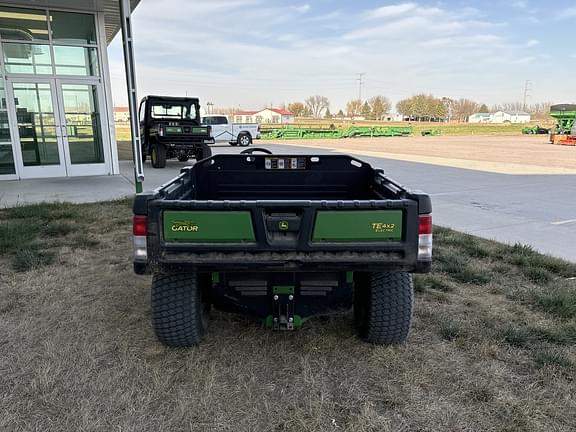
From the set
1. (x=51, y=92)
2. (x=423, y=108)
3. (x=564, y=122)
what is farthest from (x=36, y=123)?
(x=423, y=108)

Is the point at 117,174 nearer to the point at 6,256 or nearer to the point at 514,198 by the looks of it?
the point at 6,256

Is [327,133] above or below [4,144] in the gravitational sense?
below

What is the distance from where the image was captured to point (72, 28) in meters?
10.4

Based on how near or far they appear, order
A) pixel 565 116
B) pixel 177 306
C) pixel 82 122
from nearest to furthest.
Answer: pixel 177 306 < pixel 82 122 < pixel 565 116

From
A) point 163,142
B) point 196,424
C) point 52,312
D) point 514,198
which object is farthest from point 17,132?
point 514,198

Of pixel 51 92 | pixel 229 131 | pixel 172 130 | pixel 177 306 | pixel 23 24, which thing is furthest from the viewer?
pixel 229 131

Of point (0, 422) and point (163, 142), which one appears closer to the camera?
point (0, 422)

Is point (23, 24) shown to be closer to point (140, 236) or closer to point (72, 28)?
point (72, 28)

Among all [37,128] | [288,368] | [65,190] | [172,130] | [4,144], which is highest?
[37,128]

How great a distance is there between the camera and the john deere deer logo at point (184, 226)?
2357mm

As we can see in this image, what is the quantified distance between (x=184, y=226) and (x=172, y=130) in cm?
1115

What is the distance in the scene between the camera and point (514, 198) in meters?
8.23

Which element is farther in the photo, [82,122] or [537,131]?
[537,131]

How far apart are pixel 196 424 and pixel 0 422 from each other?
102cm
